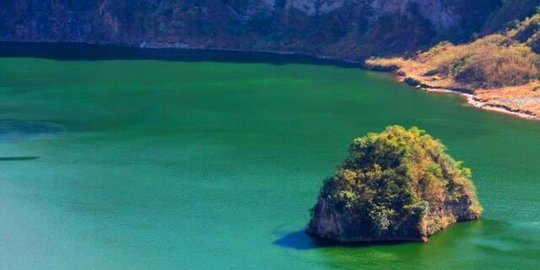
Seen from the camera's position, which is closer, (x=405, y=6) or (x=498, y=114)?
(x=498, y=114)

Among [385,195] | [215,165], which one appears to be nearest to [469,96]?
[215,165]

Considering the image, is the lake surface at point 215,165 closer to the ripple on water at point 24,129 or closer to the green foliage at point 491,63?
the ripple on water at point 24,129

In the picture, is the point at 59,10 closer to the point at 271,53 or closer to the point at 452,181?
the point at 271,53

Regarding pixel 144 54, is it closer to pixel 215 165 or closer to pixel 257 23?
pixel 257 23

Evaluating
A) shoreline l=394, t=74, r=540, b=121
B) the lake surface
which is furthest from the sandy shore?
the lake surface

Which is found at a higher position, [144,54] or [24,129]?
[144,54]

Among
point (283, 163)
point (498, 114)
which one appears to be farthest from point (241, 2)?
point (283, 163)
